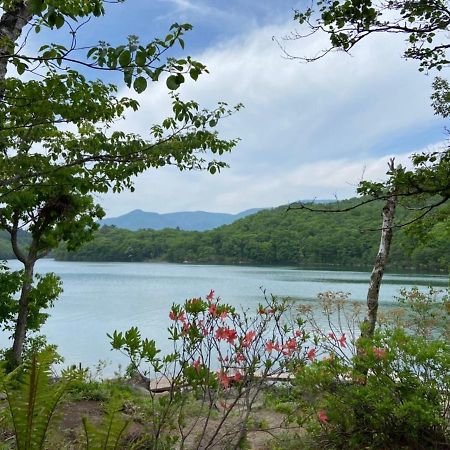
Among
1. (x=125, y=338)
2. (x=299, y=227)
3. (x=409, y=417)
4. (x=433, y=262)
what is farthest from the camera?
(x=299, y=227)

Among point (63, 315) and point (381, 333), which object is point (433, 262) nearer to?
point (63, 315)

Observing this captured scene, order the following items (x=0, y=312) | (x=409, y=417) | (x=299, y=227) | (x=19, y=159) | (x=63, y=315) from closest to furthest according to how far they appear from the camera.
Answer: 1. (x=409, y=417)
2. (x=19, y=159)
3. (x=0, y=312)
4. (x=63, y=315)
5. (x=299, y=227)

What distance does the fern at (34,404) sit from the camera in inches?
67.4

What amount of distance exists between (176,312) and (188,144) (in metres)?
2.14

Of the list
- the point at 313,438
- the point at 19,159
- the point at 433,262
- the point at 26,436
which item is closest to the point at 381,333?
the point at 313,438

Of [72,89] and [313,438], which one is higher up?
[72,89]

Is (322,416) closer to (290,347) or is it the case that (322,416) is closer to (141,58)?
(290,347)

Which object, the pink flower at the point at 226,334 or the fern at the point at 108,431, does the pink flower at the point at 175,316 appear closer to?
the pink flower at the point at 226,334

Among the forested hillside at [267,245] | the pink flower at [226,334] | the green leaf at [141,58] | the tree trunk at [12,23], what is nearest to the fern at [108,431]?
the pink flower at [226,334]

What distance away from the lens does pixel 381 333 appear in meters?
4.23

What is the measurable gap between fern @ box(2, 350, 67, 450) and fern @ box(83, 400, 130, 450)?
161 mm

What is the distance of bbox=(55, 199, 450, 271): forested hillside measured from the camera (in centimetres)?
6525

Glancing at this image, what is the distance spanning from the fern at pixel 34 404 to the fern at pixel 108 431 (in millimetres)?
161

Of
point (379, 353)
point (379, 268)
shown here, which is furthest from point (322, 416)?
point (379, 268)
